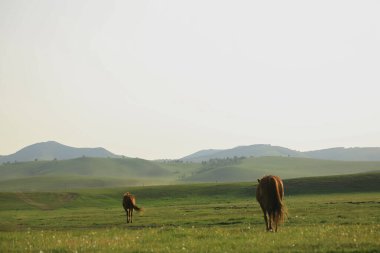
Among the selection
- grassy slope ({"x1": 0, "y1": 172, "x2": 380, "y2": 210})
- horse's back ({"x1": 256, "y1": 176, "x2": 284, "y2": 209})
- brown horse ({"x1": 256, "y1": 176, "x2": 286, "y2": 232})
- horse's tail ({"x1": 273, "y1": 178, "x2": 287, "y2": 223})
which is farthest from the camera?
grassy slope ({"x1": 0, "y1": 172, "x2": 380, "y2": 210})

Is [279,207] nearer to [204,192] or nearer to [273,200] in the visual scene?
[273,200]

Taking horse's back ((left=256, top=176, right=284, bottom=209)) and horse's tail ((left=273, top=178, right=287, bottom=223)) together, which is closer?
horse's tail ((left=273, top=178, right=287, bottom=223))

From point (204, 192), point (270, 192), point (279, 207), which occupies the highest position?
point (270, 192)

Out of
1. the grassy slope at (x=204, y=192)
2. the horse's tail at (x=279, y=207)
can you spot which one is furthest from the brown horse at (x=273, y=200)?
the grassy slope at (x=204, y=192)

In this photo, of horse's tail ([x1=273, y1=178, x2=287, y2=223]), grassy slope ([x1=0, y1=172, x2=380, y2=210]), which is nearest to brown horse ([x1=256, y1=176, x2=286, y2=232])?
horse's tail ([x1=273, y1=178, x2=287, y2=223])

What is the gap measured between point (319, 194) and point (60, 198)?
190 ft

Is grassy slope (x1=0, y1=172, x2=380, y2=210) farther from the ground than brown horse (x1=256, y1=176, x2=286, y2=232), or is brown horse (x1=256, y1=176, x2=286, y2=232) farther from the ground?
brown horse (x1=256, y1=176, x2=286, y2=232)

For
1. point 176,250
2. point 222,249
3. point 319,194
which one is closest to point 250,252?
point 222,249

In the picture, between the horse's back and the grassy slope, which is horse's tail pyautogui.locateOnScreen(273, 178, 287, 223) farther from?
the grassy slope

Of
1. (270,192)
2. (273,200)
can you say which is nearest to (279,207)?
(273,200)

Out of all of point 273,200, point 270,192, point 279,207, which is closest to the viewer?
point 279,207

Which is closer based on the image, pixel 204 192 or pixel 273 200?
pixel 273 200

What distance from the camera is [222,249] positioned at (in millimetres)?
15227

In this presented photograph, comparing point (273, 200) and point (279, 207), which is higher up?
point (273, 200)
